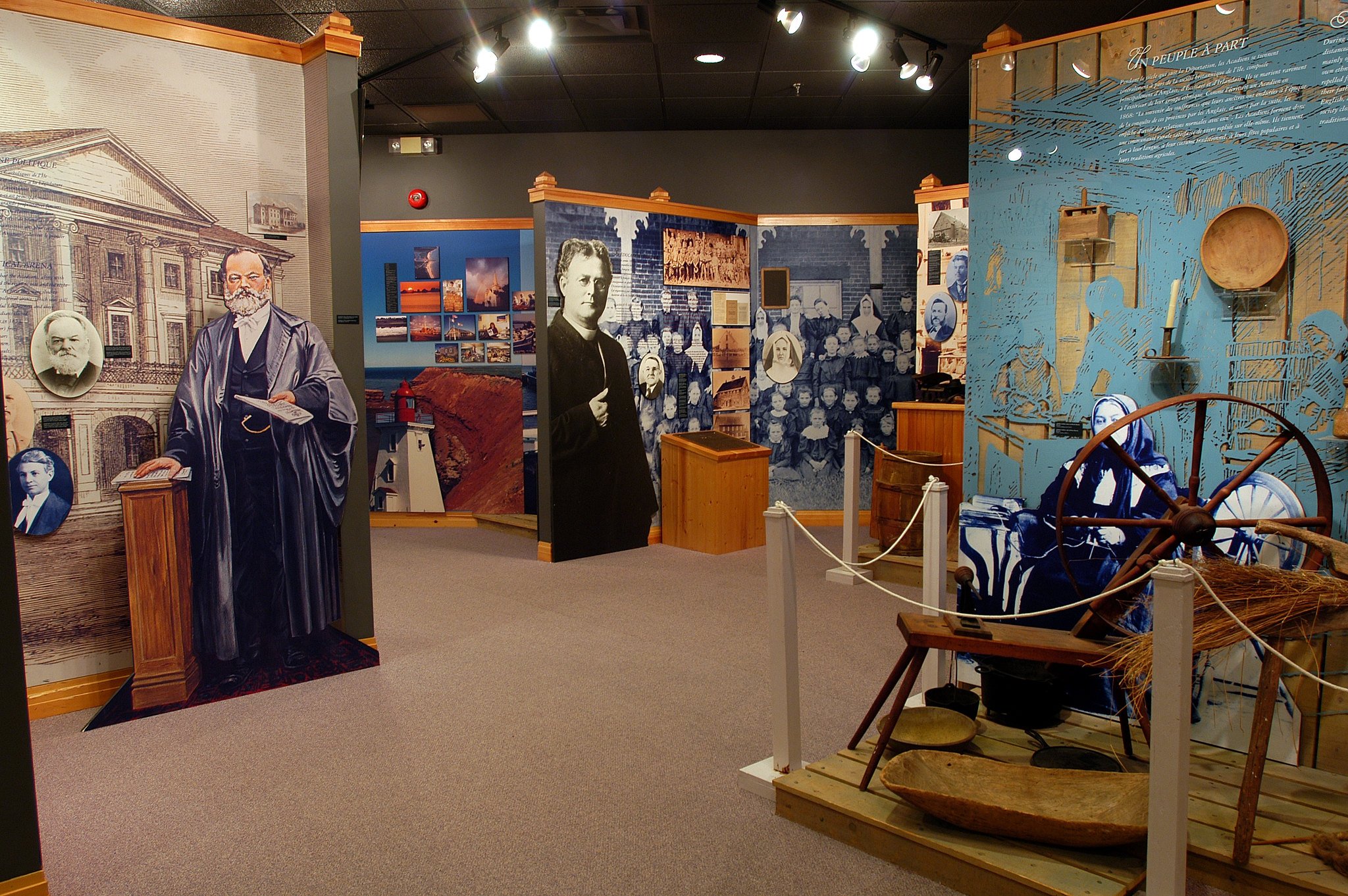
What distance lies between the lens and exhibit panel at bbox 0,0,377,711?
4297 mm

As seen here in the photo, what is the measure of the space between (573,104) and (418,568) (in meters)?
4.67

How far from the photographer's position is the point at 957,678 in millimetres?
4566

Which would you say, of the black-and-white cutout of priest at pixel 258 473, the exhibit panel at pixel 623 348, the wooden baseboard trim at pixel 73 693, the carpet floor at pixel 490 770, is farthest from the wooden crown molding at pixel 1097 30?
the wooden baseboard trim at pixel 73 693

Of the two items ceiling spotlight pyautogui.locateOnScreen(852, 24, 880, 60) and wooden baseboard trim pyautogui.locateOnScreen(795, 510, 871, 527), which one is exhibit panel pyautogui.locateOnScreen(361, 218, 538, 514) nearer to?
wooden baseboard trim pyautogui.locateOnScreen(795, 510, 871, 527)

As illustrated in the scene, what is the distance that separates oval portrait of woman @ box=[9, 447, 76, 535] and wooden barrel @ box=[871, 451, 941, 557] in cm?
504

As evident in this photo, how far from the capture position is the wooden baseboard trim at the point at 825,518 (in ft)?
29.9

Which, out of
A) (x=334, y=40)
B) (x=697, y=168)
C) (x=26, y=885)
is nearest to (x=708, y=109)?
(x=697, y=168)

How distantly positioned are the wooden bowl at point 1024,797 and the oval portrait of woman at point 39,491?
12.4 ft

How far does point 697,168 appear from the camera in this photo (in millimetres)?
10258

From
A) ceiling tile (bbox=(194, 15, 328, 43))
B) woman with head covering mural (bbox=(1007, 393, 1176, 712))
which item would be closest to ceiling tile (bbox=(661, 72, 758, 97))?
ceiling tile (bbox=(194, 15, 328, 43))

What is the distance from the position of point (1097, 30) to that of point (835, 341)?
4.83 metres

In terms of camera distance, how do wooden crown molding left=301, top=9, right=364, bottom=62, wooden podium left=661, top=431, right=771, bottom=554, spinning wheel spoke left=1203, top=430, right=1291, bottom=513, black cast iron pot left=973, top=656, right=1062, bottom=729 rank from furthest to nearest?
wooden podium left=661, top=431, right=771, bottom=554, wooden crown molding left=301, top=9, right=364, bottom=62, black cast iron pot left=973, top=656, right=1062, bottom=729, spinning wheel spoke left=1203, top=430, right=1291, bottom=513

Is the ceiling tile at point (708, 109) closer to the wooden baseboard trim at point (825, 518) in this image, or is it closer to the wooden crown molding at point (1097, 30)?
the wooden baseboard trim at point (825, 518)

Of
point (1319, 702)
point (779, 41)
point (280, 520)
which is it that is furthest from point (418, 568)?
point (1319, 702)
